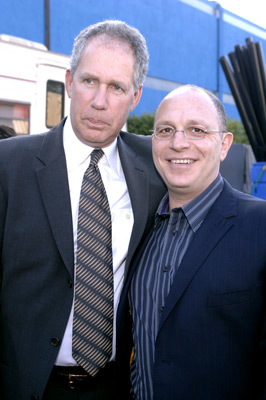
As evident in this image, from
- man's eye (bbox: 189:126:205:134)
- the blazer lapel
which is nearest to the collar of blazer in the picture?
the blazer lapel

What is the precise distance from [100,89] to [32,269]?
898 millimetres

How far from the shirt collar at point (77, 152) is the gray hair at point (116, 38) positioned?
311mm

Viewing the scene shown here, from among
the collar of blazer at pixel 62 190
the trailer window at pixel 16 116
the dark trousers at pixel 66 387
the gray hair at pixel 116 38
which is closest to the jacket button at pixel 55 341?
the dark trousers at pixel 66 387

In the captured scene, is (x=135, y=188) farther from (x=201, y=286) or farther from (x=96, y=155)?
(x=201, y=286)

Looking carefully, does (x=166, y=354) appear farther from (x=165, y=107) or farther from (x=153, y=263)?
(x=165, y=107)

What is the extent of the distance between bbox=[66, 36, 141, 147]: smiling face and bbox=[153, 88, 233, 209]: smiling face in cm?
27

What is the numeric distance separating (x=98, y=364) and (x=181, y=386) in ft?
1.38

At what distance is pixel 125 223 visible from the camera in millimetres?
2074

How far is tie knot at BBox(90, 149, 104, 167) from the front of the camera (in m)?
2.08

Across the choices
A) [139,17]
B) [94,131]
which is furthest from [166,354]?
[139,17]

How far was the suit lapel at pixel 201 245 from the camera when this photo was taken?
1687mm

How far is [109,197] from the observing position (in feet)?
6.84

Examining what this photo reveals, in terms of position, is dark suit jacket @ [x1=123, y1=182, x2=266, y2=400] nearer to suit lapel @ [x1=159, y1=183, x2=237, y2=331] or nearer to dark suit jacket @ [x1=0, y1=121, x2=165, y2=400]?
suit lapel @ [x1=159, y1=183, x2=237, y2=331]

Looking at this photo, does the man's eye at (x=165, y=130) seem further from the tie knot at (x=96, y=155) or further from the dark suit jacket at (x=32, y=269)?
the dark suit jacket at (x=32, y=269)
